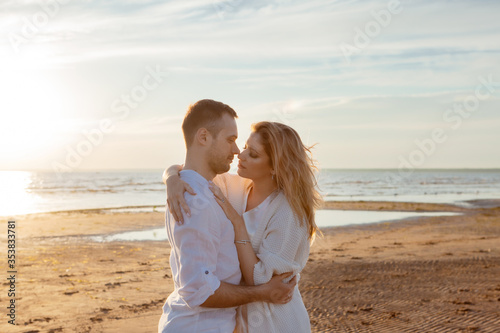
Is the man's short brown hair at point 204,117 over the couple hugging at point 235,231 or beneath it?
over

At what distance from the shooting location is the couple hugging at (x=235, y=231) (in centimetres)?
294

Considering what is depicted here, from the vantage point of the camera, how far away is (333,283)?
1044 cm

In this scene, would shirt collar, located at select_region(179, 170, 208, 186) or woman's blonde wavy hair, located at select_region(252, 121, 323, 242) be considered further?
woman's blonde wavy hair, located at select_region(252, 121, 323, 242)

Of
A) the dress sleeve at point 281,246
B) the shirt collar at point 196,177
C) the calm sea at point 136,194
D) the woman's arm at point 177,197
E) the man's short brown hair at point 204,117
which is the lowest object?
the calm sea at point 136,194

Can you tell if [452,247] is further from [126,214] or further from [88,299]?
[126,214]

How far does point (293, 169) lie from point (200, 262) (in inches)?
39.3

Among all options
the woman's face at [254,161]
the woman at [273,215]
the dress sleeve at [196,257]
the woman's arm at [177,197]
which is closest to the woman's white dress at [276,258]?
the woman at [273,215]

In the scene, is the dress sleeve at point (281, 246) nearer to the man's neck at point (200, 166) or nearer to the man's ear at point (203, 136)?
the man's neck at point (200, 166)

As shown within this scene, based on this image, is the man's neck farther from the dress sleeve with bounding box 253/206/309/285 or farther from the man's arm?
the man's arm

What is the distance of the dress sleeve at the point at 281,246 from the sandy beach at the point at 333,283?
4.73 meters

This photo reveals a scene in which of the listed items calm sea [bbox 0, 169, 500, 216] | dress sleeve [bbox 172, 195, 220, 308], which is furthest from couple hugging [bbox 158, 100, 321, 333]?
calm sea [bbox 0, 169, 500, 216]

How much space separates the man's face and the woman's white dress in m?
0.47

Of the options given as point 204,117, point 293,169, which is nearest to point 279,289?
point 293,169

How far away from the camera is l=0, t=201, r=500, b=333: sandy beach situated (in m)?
8.07
